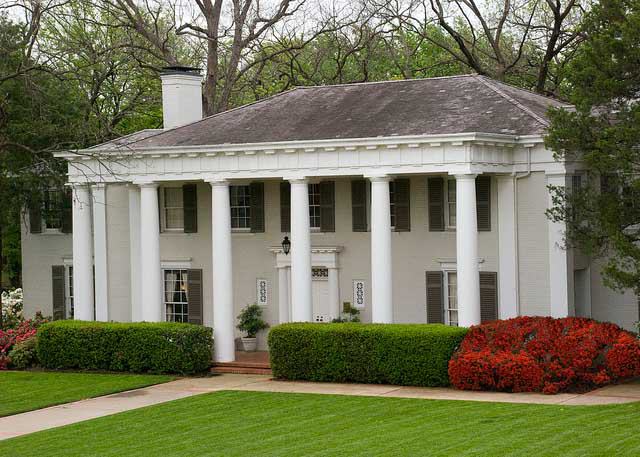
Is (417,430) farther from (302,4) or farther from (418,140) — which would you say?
(302,4)

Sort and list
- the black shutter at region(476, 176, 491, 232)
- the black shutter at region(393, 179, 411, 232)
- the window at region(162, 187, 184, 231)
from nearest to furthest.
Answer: the black shutter at region(476, 176, 491, 232) < the black shutter at region(393, 179, 411, 232) < the window at region(162, 187, 184, 231)

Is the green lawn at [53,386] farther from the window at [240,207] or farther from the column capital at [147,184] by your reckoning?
the window at [240,207]

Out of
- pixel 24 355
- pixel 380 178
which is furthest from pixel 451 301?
pixel 24 355

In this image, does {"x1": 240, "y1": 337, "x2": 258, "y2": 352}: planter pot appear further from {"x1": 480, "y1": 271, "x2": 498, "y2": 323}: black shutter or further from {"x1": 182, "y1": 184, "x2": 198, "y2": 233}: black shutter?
{"x1": 480, "y1": 271, "x2": 498, "y2": 323}: black shutter

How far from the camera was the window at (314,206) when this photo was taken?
3091 centimetres

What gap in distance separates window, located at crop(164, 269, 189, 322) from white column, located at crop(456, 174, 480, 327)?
8997mm

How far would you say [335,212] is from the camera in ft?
100

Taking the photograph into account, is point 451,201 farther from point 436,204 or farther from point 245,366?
point 245,366

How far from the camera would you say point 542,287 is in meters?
27.5

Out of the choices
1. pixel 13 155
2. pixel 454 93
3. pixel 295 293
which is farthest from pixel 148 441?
pixel 13 155

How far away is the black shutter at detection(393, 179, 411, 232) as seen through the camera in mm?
29516

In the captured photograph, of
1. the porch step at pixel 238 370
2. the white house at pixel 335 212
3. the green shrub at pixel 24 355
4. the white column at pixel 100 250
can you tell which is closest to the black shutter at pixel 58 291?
the white house at pixel 335 212

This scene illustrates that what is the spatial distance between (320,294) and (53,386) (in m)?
7.48

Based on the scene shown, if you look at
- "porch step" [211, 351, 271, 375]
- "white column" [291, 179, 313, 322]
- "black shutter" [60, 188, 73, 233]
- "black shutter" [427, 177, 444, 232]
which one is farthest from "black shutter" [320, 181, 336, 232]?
"black shutter" [60, 188, 73, 233]
